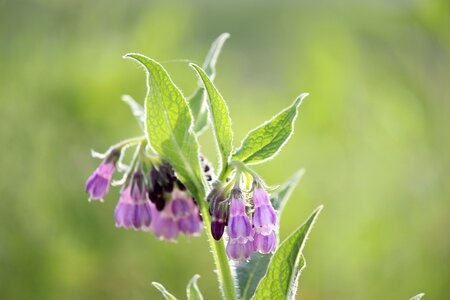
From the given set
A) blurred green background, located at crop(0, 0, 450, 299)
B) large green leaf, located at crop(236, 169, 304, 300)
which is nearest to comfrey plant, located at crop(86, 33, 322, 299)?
large green leaf, located at crop(236, 169, 304, 300)

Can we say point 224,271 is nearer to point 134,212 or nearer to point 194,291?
point 194,291

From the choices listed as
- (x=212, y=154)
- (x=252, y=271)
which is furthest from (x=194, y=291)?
(x=212, y=154)

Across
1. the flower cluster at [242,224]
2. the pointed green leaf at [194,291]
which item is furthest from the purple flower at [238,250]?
the pointed green leaf at [194,291]

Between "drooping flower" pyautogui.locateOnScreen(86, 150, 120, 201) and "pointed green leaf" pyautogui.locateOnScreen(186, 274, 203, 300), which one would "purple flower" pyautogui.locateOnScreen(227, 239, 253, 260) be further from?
"drooping flower" pyautogui.locateOnScreen(86, 150, 120, 201)

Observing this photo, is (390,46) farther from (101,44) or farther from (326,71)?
(101,44)

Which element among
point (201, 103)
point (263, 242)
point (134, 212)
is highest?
point (201, 103)

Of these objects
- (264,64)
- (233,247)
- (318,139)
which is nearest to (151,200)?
(233,247)

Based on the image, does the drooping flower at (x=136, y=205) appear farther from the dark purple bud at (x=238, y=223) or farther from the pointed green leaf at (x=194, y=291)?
the dark purple bud at (x=238, y=223)
